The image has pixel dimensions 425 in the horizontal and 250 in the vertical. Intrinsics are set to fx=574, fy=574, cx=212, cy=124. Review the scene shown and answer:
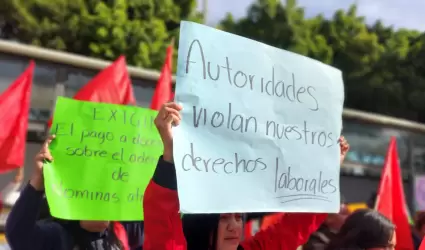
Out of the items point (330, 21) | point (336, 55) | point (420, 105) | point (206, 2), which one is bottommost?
point (420, 105)

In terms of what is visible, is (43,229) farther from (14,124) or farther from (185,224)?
(14,124)

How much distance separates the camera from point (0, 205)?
11.8ft

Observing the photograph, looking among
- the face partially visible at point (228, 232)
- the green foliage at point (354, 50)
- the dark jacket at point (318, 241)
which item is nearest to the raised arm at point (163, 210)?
the face partially visible at point (228, 232)

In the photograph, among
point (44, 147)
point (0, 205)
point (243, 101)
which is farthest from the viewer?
point (0, 205)

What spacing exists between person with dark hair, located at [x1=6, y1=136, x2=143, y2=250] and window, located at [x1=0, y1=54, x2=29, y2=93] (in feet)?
11.7

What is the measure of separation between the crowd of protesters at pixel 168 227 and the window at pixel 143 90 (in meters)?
4.16

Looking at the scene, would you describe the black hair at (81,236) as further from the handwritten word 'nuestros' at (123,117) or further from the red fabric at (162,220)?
the red fabric at (162,220)

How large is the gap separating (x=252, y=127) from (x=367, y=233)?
850mm

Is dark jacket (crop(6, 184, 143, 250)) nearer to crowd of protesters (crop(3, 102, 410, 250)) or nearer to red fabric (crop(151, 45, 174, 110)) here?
crowd of protesters (crop(3, 102, 410, 250))

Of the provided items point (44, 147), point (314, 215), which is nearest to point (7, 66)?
point (44, 147)

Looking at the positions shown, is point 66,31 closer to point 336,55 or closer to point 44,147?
point 336,55

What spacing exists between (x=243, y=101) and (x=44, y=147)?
942mm

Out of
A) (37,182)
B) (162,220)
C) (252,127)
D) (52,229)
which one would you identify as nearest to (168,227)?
(162,220)

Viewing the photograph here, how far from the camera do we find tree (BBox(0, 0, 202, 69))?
1334cm
